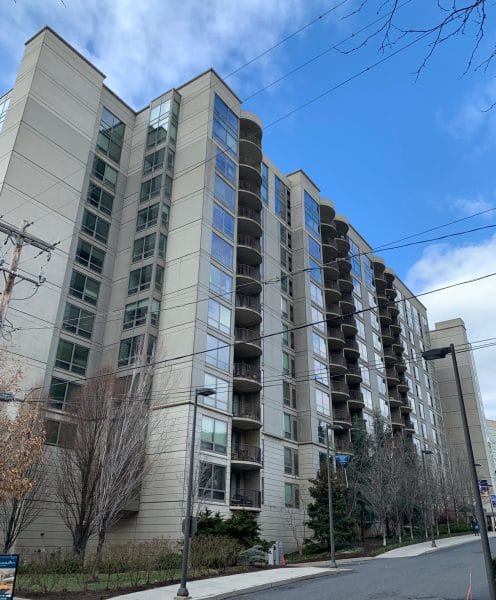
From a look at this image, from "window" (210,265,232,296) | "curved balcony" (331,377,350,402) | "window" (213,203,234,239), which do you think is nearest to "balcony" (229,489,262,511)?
"window" (210,265,232,296)

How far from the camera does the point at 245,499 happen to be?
113 feet

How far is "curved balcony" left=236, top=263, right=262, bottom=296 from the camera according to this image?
39.7 meters

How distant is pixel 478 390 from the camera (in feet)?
297

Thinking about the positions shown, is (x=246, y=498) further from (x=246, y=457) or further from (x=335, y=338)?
(x=335, y=338)

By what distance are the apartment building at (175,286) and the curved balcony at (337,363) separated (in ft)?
0.85

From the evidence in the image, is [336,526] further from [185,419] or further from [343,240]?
[343,240]

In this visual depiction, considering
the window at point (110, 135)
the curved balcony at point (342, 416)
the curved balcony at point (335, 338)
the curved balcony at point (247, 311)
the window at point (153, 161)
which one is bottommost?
the curved balcony at point (342, 416)

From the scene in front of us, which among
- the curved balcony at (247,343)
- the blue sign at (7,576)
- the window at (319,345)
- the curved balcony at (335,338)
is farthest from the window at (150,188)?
the blue sign at (7,576)

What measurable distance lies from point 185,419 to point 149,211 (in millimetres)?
16930

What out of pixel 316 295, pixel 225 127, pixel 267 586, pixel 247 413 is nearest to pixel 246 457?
pixel 247 413

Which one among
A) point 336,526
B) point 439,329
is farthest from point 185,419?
point 439,329

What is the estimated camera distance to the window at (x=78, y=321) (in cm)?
3423

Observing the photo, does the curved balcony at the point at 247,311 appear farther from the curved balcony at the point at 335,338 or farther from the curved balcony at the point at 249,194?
the curved balcony at the point at 335,338

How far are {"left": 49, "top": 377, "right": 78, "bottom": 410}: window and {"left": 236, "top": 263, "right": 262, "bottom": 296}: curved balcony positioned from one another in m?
14.2
